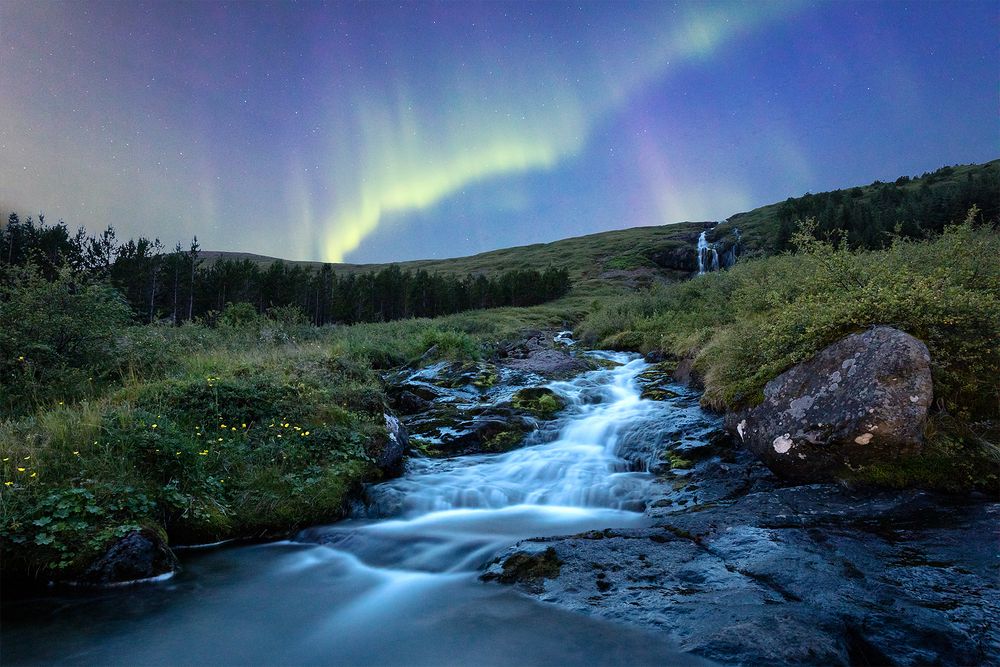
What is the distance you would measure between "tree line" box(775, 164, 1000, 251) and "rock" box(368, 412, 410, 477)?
48.5 m

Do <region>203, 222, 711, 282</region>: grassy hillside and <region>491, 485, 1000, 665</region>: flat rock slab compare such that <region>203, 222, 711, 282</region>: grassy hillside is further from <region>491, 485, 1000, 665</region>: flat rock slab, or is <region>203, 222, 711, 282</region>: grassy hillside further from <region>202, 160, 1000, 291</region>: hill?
<region>491, 485, 1000, 665</region>: flat rock slab

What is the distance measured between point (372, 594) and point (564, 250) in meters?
124

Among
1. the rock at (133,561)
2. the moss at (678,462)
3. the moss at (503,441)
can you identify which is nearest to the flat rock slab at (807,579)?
the moss at (678,462)

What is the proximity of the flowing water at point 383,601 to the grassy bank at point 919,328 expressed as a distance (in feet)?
10.2

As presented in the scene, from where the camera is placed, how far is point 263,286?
67562mm

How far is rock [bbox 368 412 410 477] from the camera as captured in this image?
9.29 metres

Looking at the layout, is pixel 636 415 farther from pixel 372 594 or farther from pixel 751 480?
pixel 372 594

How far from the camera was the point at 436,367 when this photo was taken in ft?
57.8

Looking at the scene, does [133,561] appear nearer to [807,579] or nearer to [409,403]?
[807,579]

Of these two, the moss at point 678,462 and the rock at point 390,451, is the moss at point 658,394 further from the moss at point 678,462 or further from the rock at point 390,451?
the rock at point 390,451

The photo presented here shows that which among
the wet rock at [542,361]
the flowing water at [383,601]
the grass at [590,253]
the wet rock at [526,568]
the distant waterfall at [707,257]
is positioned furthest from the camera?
the grass at [590,253]

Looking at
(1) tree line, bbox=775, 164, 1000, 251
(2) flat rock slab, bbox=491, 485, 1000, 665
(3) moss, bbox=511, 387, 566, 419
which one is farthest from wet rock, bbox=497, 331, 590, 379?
(1) tree line, bbox=775, 164, 1000, 251

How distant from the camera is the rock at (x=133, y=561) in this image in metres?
5.52

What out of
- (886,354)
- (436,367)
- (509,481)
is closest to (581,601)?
(509,481)
